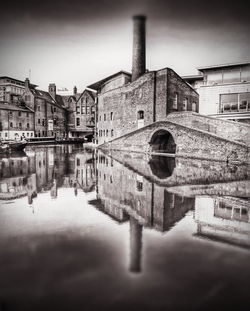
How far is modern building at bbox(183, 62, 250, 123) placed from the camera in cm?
2491

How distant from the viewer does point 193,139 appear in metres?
19.8

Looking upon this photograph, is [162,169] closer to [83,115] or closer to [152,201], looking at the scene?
[152,201]

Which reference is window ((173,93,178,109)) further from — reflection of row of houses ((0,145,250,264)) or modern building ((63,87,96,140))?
modern building ((63,87,96,140))

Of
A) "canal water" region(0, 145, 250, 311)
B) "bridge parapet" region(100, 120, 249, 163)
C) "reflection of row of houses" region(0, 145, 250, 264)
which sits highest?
"bridge parapet" region(100, 120, 249, 163)

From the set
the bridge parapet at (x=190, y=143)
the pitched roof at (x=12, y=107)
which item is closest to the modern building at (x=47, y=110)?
the pitched roof at (x=12, y=107)

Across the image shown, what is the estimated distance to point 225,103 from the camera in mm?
25703

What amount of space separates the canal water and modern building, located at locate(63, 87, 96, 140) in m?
50.8

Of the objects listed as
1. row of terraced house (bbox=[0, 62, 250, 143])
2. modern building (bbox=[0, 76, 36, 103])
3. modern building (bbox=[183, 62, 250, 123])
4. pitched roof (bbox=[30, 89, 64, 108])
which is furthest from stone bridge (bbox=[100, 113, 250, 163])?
modern building (bbox=[0, 76, 36, 103])

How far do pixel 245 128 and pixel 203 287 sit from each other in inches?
703

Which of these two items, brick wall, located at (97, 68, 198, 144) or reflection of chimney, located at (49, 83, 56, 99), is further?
reflection of chimney, located at (49, 83, 56, 99)

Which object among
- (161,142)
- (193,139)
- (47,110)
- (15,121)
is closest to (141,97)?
(161,142)

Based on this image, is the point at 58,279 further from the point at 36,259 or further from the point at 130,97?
the point at 130,97

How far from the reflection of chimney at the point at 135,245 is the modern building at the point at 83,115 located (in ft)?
173

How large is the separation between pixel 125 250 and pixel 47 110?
5695 cm
